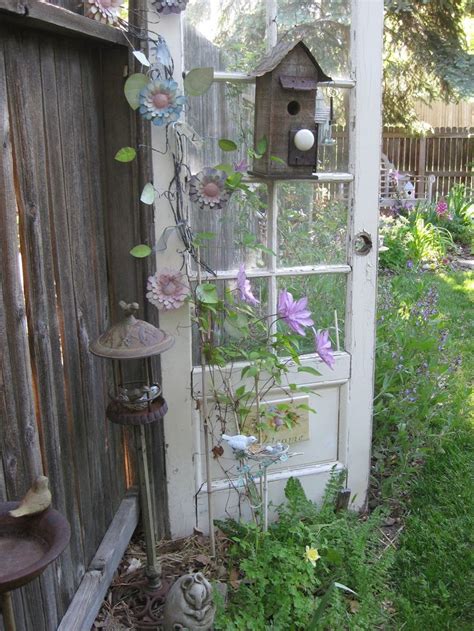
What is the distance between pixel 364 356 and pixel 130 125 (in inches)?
51.3

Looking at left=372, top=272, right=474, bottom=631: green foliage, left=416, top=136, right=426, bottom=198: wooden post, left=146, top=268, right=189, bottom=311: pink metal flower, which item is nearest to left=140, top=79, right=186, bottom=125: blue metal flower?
left=146, top=268, right=189, bottom=311: pink metal flower

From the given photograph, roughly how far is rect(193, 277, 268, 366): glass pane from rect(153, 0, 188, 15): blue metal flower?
932 mm

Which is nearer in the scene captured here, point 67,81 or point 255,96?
point 67,81

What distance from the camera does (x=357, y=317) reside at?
2.72 m

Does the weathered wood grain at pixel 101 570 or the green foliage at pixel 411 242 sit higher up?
the green foliage at pixel 411 242

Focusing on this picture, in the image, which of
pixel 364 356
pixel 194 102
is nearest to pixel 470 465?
pixel 364 356

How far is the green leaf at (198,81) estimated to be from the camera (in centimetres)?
214

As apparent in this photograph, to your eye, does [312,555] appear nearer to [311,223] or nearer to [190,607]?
[190,607]

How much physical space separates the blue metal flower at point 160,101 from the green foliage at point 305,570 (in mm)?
1460

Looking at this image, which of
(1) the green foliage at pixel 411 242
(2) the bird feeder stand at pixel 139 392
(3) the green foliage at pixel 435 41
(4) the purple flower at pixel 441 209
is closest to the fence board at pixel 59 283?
(2) the bird feeder stand at pixel 139 392

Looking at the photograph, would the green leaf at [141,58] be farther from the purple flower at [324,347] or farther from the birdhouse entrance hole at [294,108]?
the purple flower at [324,347]

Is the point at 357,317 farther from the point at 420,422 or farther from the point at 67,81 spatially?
the point at 67,81

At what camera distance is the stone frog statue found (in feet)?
6.59

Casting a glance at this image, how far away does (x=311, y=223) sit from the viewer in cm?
259
